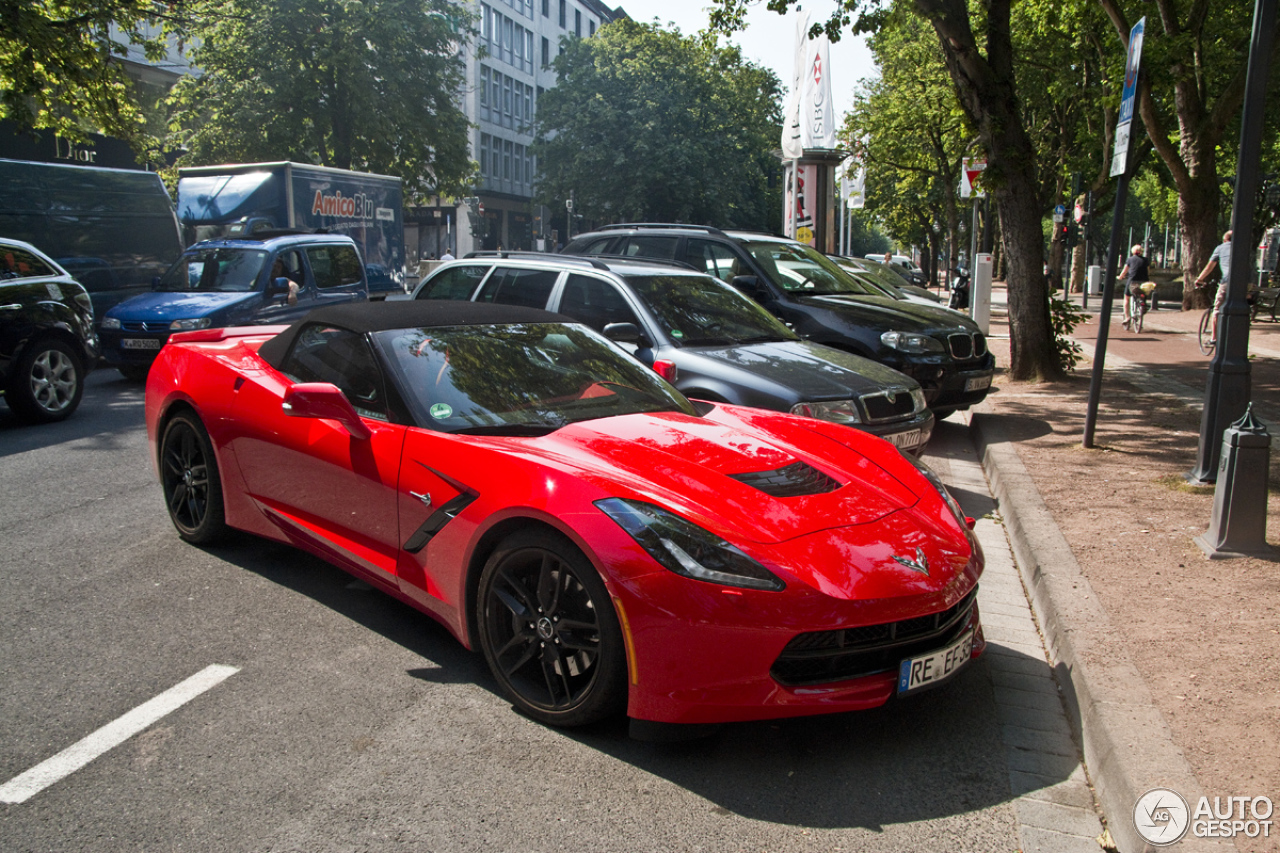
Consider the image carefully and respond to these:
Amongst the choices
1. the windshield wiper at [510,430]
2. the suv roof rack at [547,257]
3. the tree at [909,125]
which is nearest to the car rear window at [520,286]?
the suv roof rack at [547,257]

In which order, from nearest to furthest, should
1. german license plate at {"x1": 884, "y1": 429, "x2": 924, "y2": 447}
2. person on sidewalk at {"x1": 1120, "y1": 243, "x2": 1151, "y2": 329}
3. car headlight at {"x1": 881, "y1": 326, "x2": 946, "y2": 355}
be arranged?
1. german license plate at {"x1": 884, "y1": 429, "x2": 924, "y2": 447}
2. car headlight at {"x1": 881, "y1": 326, "x2": 946, "y2": 355}
3. person on sidewalk at {"x1": 1120, "y1": 243, "x2": 1151, "y2": 329}

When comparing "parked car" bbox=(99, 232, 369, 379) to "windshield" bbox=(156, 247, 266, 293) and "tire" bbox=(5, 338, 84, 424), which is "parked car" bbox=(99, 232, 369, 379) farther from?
"tire" bbox=(5, 338, 84, 424)

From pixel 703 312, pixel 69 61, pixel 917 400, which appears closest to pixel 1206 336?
Result: pixel 917 400

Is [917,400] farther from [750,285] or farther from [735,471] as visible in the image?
[735,471]

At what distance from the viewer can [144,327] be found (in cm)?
1226

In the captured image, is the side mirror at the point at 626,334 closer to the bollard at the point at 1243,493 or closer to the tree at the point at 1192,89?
the bollard at the point at 1243,493

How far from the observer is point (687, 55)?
4888 cm

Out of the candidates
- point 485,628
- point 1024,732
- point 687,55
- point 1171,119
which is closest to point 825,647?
point 1024,732

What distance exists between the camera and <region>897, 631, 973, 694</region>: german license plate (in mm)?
3285

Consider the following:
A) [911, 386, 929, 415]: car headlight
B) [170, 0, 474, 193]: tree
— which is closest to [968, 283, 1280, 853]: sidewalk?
[911, 386, 929, 415]: car headlight

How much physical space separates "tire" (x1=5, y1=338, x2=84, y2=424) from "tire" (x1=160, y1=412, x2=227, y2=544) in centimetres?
471

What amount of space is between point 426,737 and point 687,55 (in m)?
49.0

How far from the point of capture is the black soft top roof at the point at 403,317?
15.2ft

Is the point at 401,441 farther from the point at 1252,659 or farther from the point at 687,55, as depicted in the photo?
the point at 687,55
